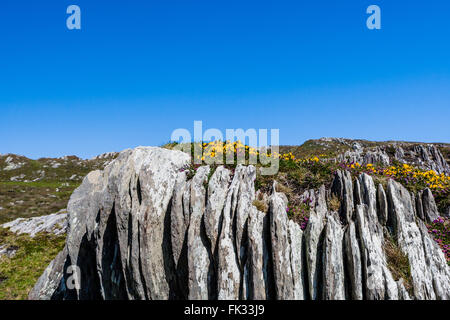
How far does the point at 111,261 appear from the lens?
485 inches

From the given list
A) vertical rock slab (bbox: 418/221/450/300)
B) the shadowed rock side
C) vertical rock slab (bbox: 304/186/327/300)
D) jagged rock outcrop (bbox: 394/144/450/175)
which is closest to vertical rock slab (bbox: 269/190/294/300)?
the shadowed rock side

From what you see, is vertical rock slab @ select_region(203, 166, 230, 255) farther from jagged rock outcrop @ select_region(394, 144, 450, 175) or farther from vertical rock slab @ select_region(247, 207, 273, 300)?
jagged rock outcrop @ select_region(394, 144, 450, 175)

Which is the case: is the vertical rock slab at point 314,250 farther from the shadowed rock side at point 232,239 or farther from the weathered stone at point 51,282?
the weathered stone at point 51,282

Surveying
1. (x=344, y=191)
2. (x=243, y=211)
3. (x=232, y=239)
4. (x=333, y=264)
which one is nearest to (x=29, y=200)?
(x=232, y=239)

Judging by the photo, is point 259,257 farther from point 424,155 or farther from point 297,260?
point 424,155

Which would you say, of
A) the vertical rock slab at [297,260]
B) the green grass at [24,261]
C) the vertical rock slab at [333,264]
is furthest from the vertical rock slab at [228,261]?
the green grass at [24,261]

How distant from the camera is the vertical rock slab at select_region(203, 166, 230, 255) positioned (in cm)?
1042

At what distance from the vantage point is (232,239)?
10.2m

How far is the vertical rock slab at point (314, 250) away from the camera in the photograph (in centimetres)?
901

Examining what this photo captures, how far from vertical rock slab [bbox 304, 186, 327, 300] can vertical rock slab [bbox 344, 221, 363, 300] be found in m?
0.92

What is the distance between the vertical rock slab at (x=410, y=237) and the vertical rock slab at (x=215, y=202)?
6886mm

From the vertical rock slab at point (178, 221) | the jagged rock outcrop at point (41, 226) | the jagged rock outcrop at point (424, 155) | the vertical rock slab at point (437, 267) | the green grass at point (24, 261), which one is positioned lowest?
the green grass at point (24, 261)

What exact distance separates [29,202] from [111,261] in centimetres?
6557
